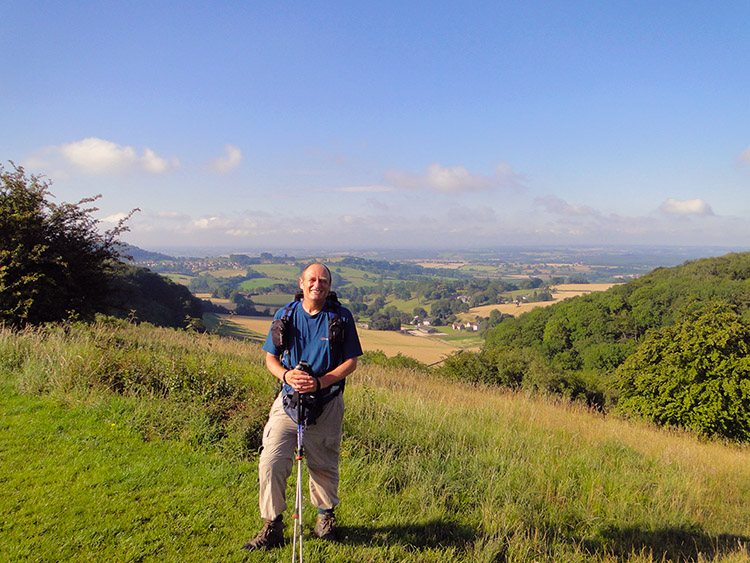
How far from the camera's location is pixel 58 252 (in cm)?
958

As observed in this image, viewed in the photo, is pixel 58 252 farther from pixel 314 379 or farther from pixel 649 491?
pixel 649 491

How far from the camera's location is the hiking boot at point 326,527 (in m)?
3.14

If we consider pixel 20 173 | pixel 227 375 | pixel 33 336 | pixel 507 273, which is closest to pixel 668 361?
pixel 227 375

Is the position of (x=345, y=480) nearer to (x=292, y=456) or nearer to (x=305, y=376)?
(x=292, y=456)

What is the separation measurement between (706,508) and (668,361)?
48.1 ft

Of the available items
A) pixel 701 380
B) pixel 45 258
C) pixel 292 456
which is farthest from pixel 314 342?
pixel 701 380

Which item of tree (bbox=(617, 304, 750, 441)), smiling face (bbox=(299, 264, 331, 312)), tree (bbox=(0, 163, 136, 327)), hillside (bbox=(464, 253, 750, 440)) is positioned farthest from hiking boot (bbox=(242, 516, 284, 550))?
tree (bbox=(617, 304, 750, 441))

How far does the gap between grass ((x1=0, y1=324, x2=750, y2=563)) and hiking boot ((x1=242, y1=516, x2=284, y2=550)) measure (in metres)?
0.10

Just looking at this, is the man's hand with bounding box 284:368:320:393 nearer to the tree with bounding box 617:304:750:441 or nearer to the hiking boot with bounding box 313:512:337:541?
the hiking boot with bounding box 313:512:337:541

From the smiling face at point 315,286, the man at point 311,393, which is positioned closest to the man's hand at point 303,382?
the man at point 311,393

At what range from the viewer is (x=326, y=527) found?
10.4 feet

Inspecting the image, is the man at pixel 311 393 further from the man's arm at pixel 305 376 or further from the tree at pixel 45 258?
the tree at pixel 45 258

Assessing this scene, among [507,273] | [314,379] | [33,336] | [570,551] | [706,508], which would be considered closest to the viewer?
[314,379]

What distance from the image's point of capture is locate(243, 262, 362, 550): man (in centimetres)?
296
